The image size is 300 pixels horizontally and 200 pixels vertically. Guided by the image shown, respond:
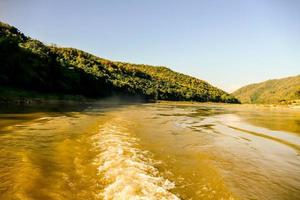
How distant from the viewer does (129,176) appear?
7.89 metres

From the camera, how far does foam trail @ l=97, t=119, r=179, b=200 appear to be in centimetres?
652

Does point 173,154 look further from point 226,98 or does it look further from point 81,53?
point 226,98

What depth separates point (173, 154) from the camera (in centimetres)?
1131

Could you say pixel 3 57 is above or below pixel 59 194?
above

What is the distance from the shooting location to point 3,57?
51.1 m

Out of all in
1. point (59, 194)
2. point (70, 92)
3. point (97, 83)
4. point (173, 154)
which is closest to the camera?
point (59, 194)

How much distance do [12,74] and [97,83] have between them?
3667 cm

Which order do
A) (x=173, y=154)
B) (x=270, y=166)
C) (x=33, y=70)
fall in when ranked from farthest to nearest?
1. (x=33, y=70)
2. (x=173, y=154)
3. (x=270, y=166)

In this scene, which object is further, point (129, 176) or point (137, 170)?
point (137, 170)

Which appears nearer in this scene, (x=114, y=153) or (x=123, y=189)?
(x=123, y=189)

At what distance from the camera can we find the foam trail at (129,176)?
6.52 m

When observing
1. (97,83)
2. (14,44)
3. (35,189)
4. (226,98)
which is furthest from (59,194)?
Answer: (226,98)

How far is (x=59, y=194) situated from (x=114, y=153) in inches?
185

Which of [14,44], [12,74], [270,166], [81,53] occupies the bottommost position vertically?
[270,166]
